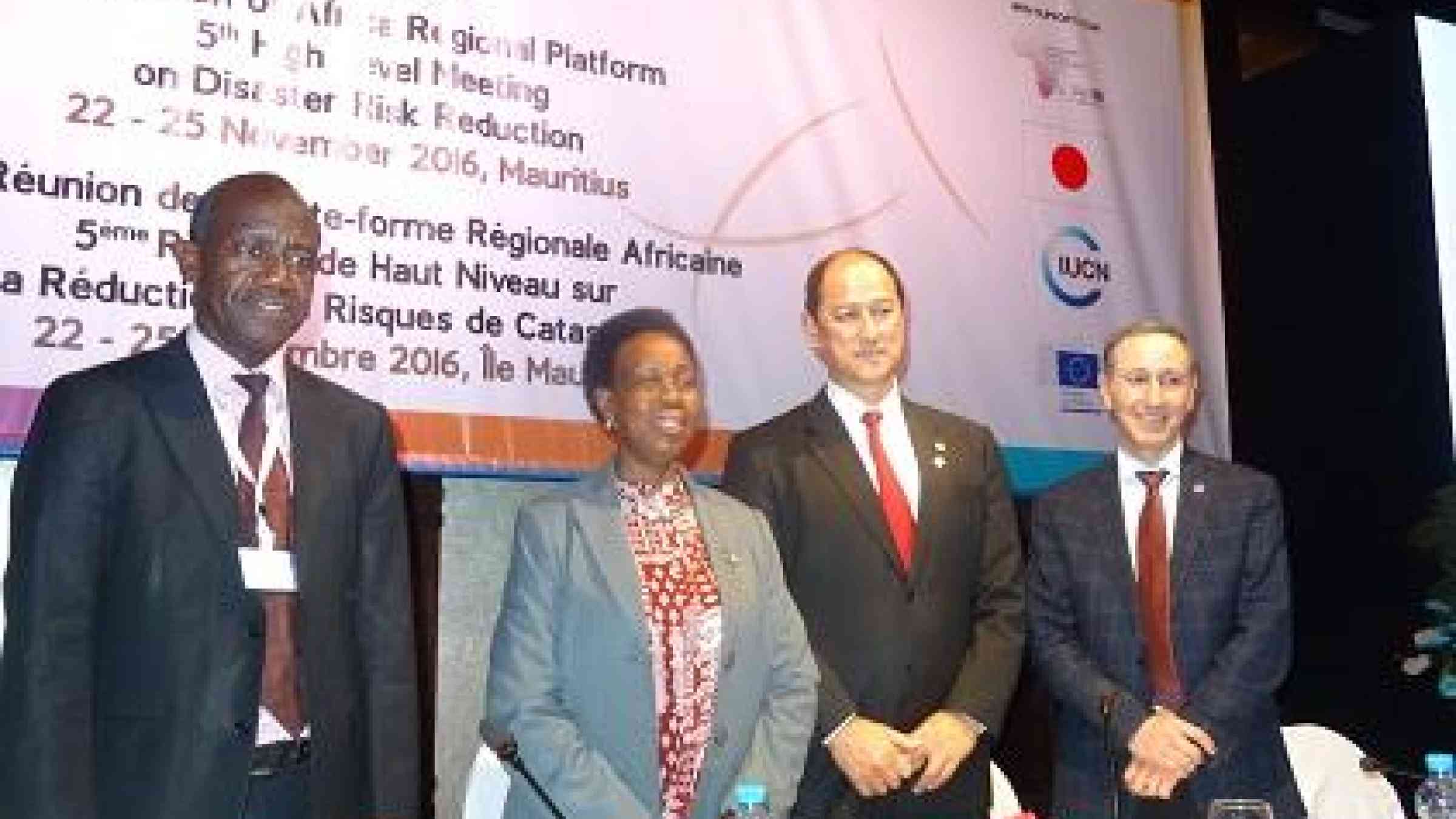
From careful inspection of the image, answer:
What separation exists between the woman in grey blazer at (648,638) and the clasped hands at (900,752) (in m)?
0.11

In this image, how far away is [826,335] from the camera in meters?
2.98

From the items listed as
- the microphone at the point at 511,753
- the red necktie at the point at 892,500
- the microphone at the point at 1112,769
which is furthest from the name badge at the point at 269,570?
the microphone at the point at 1112,769

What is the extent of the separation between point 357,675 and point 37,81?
57.3 inches

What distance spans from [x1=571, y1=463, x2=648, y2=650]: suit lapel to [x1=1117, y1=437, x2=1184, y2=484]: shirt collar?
1.06 meters

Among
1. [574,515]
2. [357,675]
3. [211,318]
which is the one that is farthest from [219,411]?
[574,515]

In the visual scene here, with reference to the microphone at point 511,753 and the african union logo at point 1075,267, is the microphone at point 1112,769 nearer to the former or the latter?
the microphone at point 511,753

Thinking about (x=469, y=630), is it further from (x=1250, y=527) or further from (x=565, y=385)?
(x=1250, y=527)

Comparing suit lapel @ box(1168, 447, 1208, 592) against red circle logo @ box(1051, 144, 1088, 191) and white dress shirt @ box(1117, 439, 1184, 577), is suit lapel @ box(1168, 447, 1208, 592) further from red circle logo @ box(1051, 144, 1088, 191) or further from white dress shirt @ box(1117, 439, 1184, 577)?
red circle logo @ box(1051, 144, 1088, 191)

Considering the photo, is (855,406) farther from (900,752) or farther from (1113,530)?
(900,752)

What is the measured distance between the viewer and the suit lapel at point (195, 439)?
6.86 feet

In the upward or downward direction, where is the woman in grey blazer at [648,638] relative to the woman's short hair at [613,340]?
downward

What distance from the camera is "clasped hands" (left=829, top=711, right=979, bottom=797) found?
2666mm

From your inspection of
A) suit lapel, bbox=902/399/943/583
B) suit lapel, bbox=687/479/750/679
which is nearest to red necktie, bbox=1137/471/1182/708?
suit lapel, bbox=902/399/943/583

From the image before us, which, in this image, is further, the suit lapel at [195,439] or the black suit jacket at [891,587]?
the black suit jacket at [891,587]
